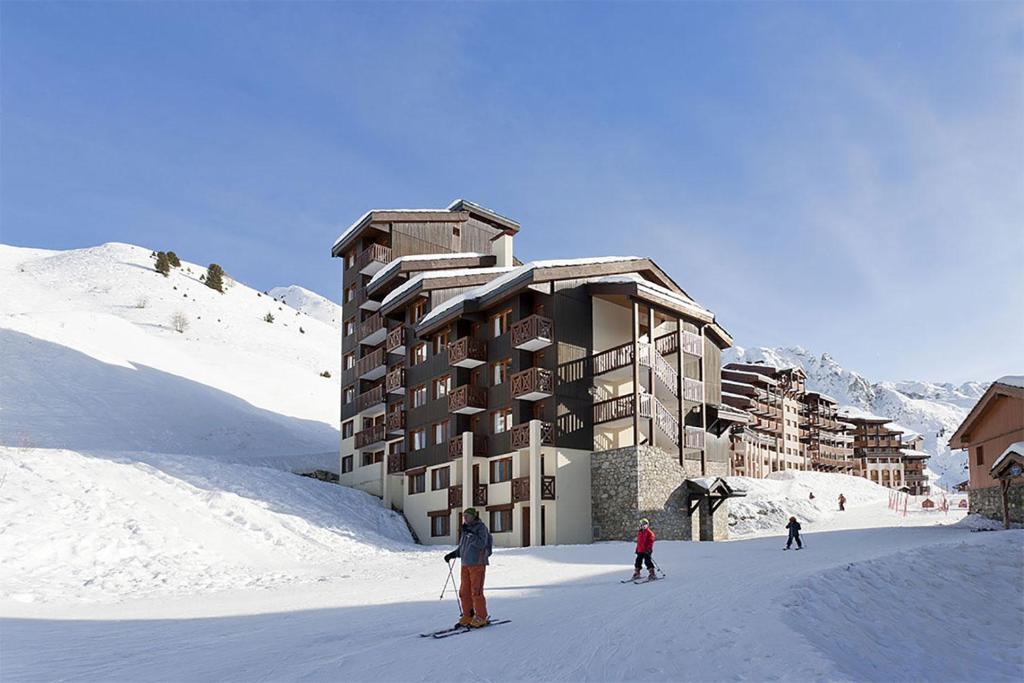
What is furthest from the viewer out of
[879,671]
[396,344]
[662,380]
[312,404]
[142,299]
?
[142,299]

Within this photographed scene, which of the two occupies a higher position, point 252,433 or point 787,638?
point 252,433

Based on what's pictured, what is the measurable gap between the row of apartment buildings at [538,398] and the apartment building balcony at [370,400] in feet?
0.30

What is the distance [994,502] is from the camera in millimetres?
32781

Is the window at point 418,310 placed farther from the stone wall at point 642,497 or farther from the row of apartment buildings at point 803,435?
the row of apartment buildings at point 803,435

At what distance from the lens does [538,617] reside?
13086mm

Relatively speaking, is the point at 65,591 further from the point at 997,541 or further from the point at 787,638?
the point at 997,541

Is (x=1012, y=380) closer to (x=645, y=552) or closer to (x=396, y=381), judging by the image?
(x=645, y=552)

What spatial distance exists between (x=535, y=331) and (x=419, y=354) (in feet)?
34.7

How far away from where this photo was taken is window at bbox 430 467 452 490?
38.6m

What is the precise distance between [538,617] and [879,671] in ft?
17.4

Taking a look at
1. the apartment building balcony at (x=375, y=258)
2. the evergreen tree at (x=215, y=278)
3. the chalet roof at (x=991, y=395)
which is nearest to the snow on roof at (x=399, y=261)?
the apartment building balcony at (x=375, y=258)

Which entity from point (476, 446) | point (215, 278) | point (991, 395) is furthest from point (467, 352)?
point (215, 278)

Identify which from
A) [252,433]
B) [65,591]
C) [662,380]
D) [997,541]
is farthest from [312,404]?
[997,541]

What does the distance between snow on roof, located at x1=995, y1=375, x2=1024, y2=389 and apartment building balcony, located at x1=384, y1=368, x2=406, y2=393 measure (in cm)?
2758
